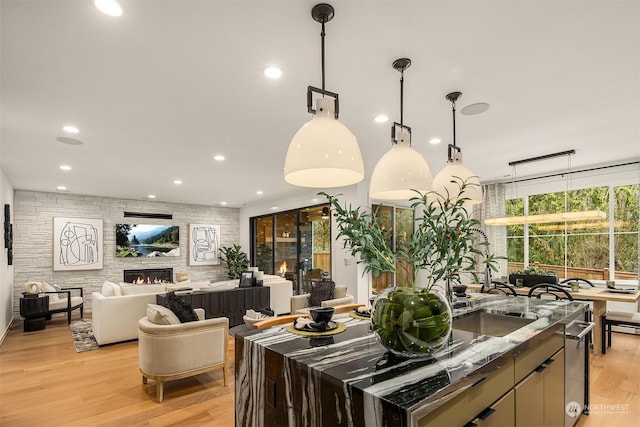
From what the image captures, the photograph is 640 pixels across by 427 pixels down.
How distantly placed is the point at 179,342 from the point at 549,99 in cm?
394

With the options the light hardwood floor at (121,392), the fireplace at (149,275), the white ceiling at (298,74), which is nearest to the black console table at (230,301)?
the light hardwood floor at (121,392)

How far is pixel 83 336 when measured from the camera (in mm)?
5387

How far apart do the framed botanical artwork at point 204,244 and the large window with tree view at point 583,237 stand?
7.30 meters

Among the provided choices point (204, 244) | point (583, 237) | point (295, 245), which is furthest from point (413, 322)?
point (204, 244)

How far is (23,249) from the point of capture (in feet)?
Answer: 23.1

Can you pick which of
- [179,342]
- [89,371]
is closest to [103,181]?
[89,371]

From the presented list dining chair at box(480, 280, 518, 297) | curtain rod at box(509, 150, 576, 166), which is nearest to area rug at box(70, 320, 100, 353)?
dining chair at box(480, 280, 518, 297)

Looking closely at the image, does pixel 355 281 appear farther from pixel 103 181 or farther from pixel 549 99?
pixel 103 181

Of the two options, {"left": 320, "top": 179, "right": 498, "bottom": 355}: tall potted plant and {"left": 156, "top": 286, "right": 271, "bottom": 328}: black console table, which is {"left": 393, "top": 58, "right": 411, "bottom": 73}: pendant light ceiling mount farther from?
{"left": 156, "top": 286, "right": 271, "bottom": 328}: black console table

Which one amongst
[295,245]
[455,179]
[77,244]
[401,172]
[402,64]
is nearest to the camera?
[401,172]

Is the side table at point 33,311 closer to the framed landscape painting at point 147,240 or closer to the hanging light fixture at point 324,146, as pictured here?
the framed landscape painting at point 147,240

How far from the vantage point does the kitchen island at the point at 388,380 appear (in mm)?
1075

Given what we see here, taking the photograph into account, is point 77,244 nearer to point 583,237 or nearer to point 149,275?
point 149,275

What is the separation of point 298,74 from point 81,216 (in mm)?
7496
